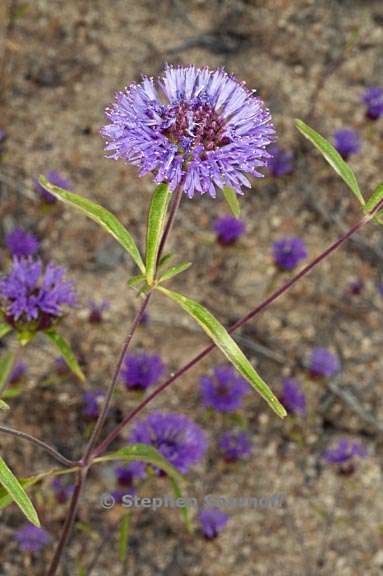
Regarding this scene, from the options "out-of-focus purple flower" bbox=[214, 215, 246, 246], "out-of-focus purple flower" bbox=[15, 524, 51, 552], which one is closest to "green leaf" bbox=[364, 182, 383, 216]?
"out-of-focus purple flower" bbox=[214, 215, 246, 246]

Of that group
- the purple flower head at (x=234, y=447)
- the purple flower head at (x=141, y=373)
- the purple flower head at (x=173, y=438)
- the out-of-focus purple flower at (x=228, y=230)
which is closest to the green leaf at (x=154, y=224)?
the purple flower head at (x=173, y=438)

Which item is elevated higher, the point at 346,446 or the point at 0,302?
the point at 0,302

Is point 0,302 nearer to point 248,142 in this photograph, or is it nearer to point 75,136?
point 248,142

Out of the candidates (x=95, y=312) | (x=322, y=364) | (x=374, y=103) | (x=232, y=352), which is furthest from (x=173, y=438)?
(x=374, y=103)

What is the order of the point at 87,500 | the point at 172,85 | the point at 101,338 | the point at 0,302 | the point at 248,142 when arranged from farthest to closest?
the point at 101,338 < the point at 87,500 < the point at 0,302 < the point at 172,85 < the point at 248,142

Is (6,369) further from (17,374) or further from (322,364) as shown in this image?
(322,364)

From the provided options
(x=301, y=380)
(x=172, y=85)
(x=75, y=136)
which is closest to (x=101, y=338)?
(x=301, y=380)

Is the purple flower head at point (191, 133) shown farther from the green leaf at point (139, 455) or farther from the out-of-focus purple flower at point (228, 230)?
the out-of-focus purple flower at point (228, 230)
